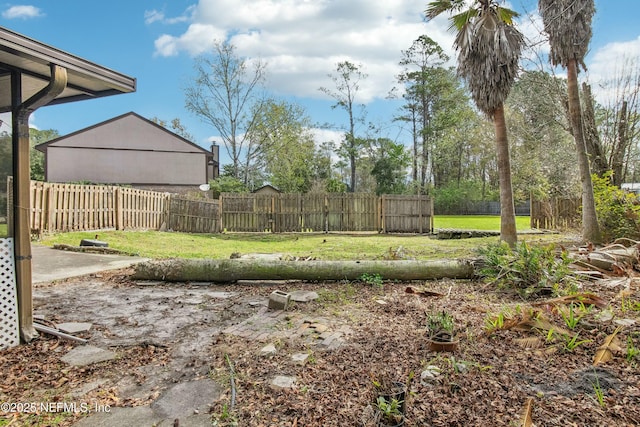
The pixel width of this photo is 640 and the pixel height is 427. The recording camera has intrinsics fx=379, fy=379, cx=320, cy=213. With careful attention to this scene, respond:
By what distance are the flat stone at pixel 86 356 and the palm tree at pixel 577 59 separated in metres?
10.4

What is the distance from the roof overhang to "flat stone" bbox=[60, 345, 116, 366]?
7.03ft

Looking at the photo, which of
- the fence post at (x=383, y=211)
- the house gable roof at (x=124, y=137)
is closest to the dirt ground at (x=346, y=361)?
the fence post at (x=383, y=211)

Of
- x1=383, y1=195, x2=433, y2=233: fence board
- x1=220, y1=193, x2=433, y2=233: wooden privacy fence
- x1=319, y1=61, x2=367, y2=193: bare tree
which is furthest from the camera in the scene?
x1=319, y1=61, x2=367, y2=193: bare tree

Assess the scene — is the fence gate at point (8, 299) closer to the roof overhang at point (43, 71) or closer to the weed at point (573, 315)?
the roof overhang at point (43, 71)

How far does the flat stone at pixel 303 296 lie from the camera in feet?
15.4

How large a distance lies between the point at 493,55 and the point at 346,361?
820 centimetres

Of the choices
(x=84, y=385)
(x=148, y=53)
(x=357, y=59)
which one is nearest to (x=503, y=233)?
(x=84, y=385)

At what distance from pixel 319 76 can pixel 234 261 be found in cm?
2529

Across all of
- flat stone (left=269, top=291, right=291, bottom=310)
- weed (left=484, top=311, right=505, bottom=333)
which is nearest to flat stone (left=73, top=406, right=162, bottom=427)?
flat stone (left=269, top=291, right=291, bottom=310)

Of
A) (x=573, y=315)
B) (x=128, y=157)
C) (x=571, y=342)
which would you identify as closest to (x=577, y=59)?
(x=573, y=315)

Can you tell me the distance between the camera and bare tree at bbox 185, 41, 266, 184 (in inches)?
1009

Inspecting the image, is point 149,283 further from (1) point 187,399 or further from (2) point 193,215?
(2) point 193,215

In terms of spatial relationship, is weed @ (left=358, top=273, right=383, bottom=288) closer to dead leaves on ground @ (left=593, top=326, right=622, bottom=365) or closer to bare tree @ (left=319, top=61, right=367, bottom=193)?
dead leaves on ground @ (left=593, top=326, right=622, bottom=365)

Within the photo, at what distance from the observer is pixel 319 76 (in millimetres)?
28547
